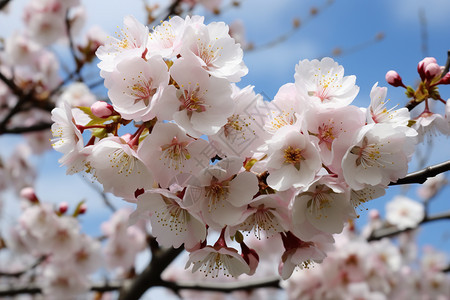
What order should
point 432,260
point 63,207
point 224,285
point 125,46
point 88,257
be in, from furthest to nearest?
point 432,260 < point 88,257 < point 63,207 < point 224,285 < point 125,46

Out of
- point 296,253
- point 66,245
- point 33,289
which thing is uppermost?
point 296,253

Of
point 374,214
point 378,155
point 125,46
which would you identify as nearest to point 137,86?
point 125,46

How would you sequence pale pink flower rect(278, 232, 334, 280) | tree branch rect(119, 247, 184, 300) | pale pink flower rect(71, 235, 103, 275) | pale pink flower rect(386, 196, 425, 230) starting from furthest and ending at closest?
pale pink flower rect(386, 196, 425, 230) < pale pink flower rect(71, 235, 103, 275) < tree branch rect(119, 247, 184, 300) < pale pink flower rect(278, 232, 334, 280)

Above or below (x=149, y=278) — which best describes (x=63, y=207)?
above

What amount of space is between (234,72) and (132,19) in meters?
0.37

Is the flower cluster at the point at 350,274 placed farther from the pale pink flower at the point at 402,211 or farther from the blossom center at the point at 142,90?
the blossom center at the point at 142,90

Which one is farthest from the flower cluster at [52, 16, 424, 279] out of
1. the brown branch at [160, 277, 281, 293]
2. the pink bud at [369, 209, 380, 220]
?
the pink bud at [369, 209, 380, 220]

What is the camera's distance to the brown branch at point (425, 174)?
1209 millimetres

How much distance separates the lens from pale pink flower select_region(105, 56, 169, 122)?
3.52 feet

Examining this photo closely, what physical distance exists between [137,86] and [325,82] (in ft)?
1.88

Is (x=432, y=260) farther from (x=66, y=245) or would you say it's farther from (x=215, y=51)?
(x=215, y=51)

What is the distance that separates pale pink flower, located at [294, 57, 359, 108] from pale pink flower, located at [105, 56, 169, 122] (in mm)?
393

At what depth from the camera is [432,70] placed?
1347 mm

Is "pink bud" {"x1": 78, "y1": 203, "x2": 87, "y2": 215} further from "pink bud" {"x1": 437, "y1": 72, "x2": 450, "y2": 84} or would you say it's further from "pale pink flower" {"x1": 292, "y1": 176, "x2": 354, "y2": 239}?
"pink bud" {"x1": 437, "y1": 72, "x2": 450, "y2": 84}
